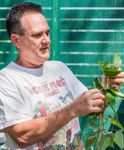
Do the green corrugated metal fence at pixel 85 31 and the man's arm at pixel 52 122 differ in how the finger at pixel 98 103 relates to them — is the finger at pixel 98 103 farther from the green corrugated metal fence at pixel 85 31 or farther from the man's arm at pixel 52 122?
the green corrugated metal fence at pixel 85 31

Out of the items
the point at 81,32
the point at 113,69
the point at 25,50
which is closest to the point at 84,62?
the point at 81,32

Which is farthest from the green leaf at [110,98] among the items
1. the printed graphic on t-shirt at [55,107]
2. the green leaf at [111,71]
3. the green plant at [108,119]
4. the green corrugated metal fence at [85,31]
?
the green corrugated metal fence at [85,31]

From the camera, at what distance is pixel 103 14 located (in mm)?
5637

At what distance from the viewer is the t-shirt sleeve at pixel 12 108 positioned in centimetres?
341

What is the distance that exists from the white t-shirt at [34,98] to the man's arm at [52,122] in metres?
0.04

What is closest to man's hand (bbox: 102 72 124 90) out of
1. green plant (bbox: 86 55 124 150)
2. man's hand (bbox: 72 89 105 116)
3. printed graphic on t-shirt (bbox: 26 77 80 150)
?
green plant (bbox: 86 55 124 150)

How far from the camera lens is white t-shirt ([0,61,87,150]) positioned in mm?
3432

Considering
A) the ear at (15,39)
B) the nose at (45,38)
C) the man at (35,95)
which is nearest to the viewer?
the man at (35,95)

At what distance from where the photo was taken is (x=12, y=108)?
3.43 meters

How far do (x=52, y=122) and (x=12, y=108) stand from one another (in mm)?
247

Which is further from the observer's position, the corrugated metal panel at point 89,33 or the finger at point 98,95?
the corrugated metal panel at point 89,33

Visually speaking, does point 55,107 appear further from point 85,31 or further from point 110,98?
point 85,31

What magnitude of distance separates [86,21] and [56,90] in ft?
7.09

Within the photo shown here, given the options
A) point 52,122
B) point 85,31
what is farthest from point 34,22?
point 85,31
